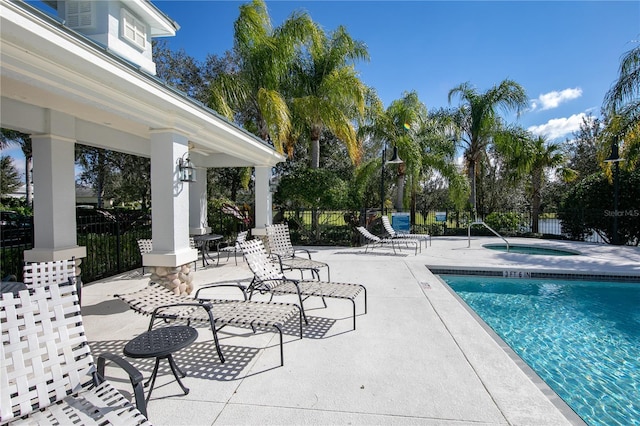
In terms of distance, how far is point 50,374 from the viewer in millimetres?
2064

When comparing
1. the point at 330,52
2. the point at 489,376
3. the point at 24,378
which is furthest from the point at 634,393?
the point at 330,52

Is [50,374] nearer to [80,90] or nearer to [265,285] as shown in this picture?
[265,285]

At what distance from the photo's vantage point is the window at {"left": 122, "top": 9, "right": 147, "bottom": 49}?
849cm

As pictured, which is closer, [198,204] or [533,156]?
[198,204]

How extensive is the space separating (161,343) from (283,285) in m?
2.48

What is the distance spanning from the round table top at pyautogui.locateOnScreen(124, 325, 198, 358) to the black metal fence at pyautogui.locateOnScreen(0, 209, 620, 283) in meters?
3.18

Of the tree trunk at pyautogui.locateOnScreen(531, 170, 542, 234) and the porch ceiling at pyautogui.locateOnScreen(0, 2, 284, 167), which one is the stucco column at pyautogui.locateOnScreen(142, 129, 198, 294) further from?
the tree trunk at pyautogui.locateOnScreen(531, 170, 542, 234)

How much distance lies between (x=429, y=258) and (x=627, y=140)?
7.99 metres

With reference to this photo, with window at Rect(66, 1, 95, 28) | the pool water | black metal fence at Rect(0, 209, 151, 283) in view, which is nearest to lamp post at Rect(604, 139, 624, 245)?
the pool water

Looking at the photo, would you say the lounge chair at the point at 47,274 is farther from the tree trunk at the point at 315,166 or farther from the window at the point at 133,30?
the tree trunk at the point at 315,166

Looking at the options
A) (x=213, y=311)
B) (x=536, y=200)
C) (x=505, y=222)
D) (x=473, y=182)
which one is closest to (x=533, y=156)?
(x=536, y=200)

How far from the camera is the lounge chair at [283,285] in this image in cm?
456

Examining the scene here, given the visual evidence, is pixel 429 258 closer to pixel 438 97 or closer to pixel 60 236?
pixel 60 236

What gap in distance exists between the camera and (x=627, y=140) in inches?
441
